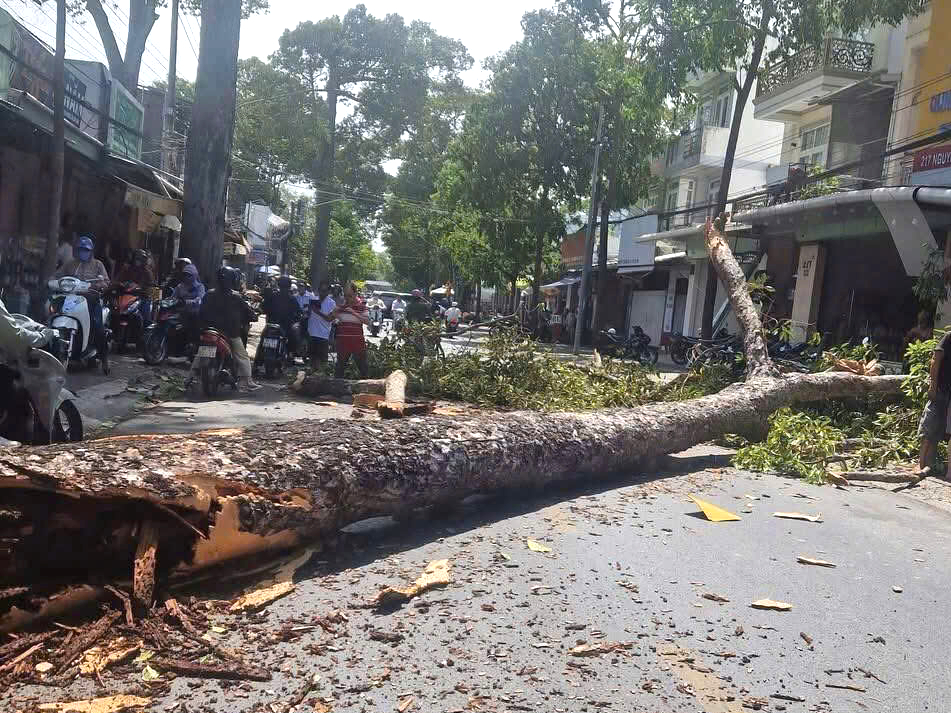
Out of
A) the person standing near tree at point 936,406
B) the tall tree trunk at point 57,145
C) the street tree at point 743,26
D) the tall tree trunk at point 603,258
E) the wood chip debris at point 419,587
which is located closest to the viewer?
the wood chip debris at point 419,587

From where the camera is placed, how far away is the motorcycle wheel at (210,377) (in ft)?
28.0

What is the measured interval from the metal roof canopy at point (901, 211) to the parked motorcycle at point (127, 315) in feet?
43.3

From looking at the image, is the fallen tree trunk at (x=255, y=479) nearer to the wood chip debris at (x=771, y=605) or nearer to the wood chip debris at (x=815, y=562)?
the wood chip debris at (x=815, y=562)

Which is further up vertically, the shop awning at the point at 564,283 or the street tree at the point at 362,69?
the street tree at the point at 362,69

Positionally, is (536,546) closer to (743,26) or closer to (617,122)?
(743,26)

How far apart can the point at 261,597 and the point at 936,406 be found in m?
5.81

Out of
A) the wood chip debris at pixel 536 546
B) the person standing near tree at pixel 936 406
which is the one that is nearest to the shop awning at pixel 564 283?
the person standing near tree at pixel 936 406

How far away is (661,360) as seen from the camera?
24906 mm

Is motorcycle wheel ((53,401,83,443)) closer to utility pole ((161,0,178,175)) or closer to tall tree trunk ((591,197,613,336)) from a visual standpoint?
utility pole ((161,0,178,175))

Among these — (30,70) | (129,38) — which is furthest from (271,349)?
(129,38)

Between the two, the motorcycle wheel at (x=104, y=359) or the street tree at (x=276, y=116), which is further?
the street tree at (x=276, y=116)

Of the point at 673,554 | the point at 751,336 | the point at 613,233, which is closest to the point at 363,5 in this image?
the point at 613,233

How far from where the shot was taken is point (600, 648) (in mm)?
2887

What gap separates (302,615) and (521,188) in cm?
2946
